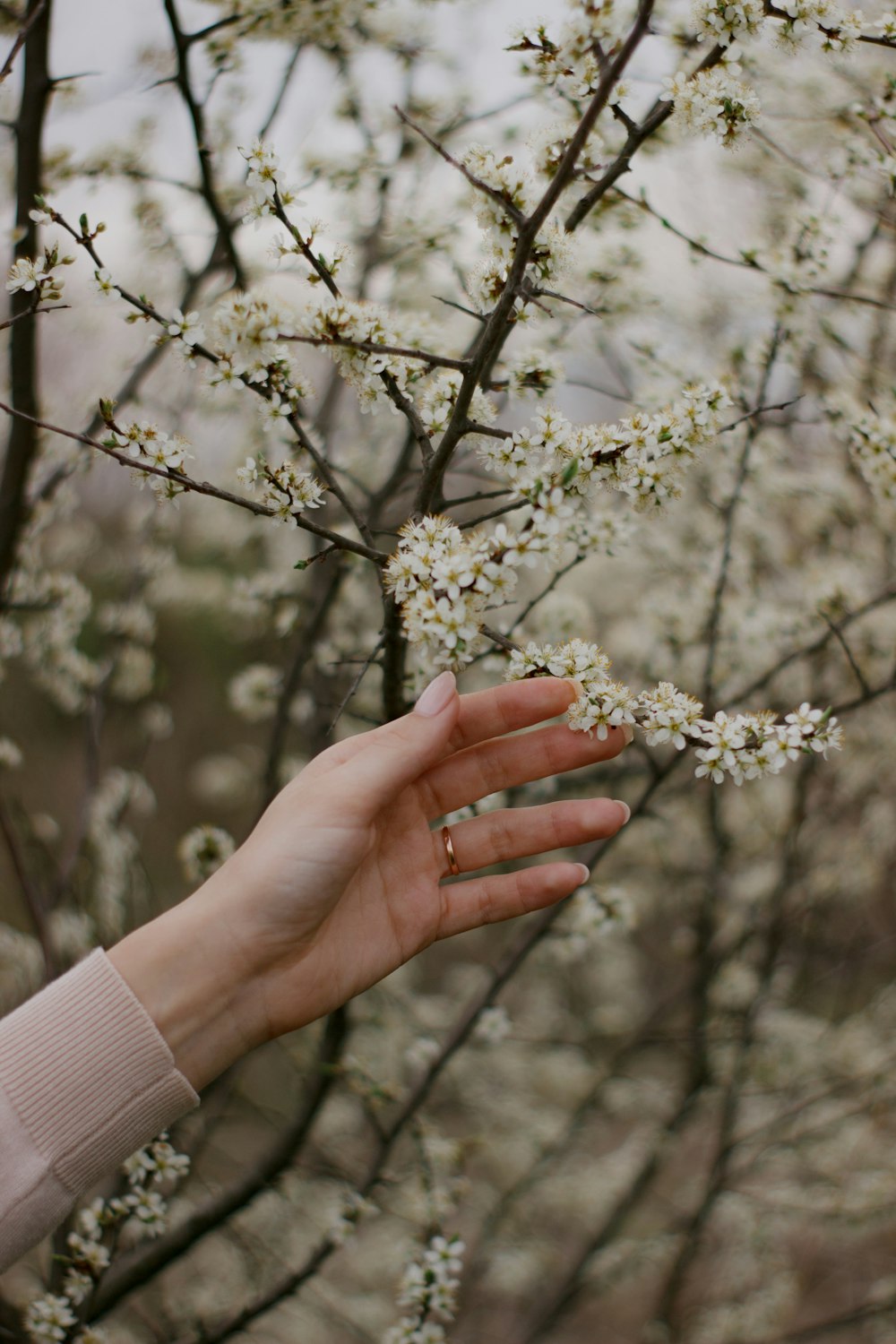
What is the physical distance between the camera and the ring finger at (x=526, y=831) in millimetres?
1688

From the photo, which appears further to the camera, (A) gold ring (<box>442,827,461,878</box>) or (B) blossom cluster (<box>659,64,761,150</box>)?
(A) gold ring (<box>442,827,461,878</box>)

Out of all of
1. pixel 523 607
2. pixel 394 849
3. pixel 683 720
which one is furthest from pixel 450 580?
pixel 523 607

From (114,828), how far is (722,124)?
3.16 m

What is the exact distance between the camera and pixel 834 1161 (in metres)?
3.97

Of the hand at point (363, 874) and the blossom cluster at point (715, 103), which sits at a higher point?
the blossom cluster at point (715, 103)

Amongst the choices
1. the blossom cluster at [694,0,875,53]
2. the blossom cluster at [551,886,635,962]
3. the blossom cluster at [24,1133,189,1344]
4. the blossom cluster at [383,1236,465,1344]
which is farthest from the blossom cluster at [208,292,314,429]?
the blossom cluster at [383,1236,465,1344]

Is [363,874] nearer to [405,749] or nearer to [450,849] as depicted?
[450,849]

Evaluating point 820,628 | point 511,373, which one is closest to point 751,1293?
point 820,628

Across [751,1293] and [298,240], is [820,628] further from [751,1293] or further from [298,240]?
[751,1293]

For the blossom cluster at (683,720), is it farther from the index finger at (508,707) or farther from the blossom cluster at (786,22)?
the blossom cluster at (786,22)

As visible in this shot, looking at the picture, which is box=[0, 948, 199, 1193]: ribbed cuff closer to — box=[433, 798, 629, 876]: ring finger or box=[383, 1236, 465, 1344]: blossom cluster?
box=[433, 798, 629, 876]: ring finger

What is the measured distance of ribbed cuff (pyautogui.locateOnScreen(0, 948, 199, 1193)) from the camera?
4.74ft

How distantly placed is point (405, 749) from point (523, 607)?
2.41 metres

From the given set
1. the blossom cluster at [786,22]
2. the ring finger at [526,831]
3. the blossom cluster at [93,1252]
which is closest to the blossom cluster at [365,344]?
the blossom cluster at [786,22]
